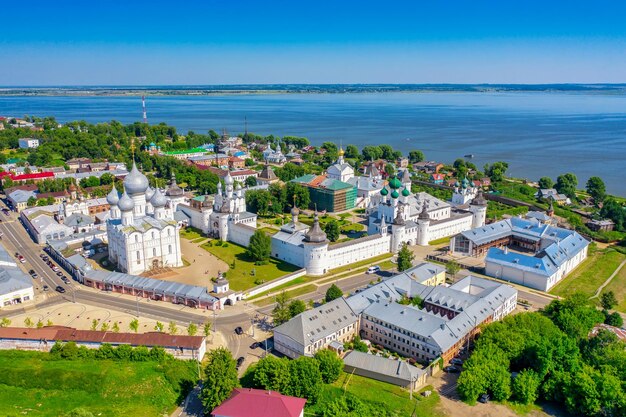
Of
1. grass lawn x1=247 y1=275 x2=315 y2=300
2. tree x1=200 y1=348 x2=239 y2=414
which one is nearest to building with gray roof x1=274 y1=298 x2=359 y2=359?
tree x1=200 y1=348 x2=239 y2=414

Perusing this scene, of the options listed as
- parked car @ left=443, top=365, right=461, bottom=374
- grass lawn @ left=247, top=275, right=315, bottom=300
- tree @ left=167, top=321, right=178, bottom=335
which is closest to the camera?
parked car @ left=443, top=365, right=461, bottom=374

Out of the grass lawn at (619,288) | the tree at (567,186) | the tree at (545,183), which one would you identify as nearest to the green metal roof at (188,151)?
the tree at (545,183)

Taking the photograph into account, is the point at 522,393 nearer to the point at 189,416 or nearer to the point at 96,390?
the point at 189,416

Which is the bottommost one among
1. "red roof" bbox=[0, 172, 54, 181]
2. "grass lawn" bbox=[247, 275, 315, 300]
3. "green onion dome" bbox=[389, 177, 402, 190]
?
"grass lawn" bbox=[247, 275, 315, 300]

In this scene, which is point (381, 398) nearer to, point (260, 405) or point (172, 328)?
point (260, 405)

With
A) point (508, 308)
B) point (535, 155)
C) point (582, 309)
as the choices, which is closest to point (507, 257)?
point (508, 308)

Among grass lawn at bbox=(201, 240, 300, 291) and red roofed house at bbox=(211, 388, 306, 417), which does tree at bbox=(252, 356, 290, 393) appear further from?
grass lawn at bbox=(201, 240, 300, 291)
